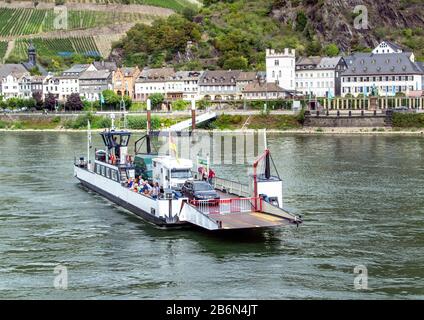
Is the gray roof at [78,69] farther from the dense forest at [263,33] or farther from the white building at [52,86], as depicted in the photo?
the dense forest at [263,33]

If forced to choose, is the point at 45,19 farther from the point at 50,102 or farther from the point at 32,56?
→ the point at 50,102

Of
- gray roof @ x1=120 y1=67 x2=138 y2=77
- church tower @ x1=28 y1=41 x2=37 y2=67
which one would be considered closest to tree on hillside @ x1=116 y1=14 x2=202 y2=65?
gray roof @ x1=120 y1=67 x2=138 y2=77

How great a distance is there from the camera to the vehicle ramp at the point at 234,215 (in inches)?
1077

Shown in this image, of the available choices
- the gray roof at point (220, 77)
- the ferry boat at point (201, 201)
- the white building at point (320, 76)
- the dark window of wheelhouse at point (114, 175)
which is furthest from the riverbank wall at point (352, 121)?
the dark window of wheelhouse at point (114, 175)

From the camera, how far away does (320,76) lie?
105m

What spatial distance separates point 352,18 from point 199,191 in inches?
4171

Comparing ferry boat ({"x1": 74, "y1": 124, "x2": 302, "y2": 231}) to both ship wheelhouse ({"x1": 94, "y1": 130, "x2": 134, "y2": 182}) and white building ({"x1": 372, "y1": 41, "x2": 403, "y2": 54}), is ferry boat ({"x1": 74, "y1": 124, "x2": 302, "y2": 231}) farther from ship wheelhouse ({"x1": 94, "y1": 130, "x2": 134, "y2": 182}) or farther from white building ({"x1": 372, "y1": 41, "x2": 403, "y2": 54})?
white building ({"x1": 372, "y1": 41, "x2": 403, "y2": 54})

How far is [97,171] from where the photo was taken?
41000 millimetres

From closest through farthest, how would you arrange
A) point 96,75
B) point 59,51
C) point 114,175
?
1. point 114,175
2. point 96,75
3. point 59,51

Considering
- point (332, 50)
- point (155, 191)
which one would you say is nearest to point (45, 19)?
point (332, 50)

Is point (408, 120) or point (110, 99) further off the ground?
point (110, 99)

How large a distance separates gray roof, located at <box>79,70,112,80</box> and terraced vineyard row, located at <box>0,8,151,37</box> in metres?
50.1

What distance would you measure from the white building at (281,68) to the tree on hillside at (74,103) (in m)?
24.9
